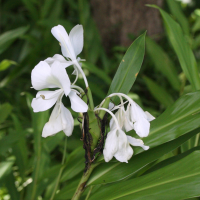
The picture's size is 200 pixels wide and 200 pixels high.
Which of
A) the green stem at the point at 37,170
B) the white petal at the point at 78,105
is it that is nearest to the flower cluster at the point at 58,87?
the white petal at the point at 78,105

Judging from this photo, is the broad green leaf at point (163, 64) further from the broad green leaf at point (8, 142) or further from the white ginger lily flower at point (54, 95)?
the white ginger lily flower at point (54, 95)

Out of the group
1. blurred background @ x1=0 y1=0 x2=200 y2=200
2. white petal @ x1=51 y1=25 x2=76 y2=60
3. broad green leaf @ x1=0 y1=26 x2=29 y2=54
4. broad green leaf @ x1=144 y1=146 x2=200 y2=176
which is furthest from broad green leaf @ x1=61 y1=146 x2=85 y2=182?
broad green leaf @ x1=0 y1=26 x2=29 y2=54

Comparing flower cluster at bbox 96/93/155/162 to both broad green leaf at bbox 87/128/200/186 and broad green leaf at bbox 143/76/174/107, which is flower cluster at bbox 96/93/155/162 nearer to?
broad green leaf at bbox 87/128/200/186

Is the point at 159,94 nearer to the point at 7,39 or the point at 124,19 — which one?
the point at 7,39

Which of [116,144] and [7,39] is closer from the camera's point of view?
[116,144]

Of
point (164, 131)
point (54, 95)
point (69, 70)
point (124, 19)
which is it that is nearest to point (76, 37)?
point (54, 95)
